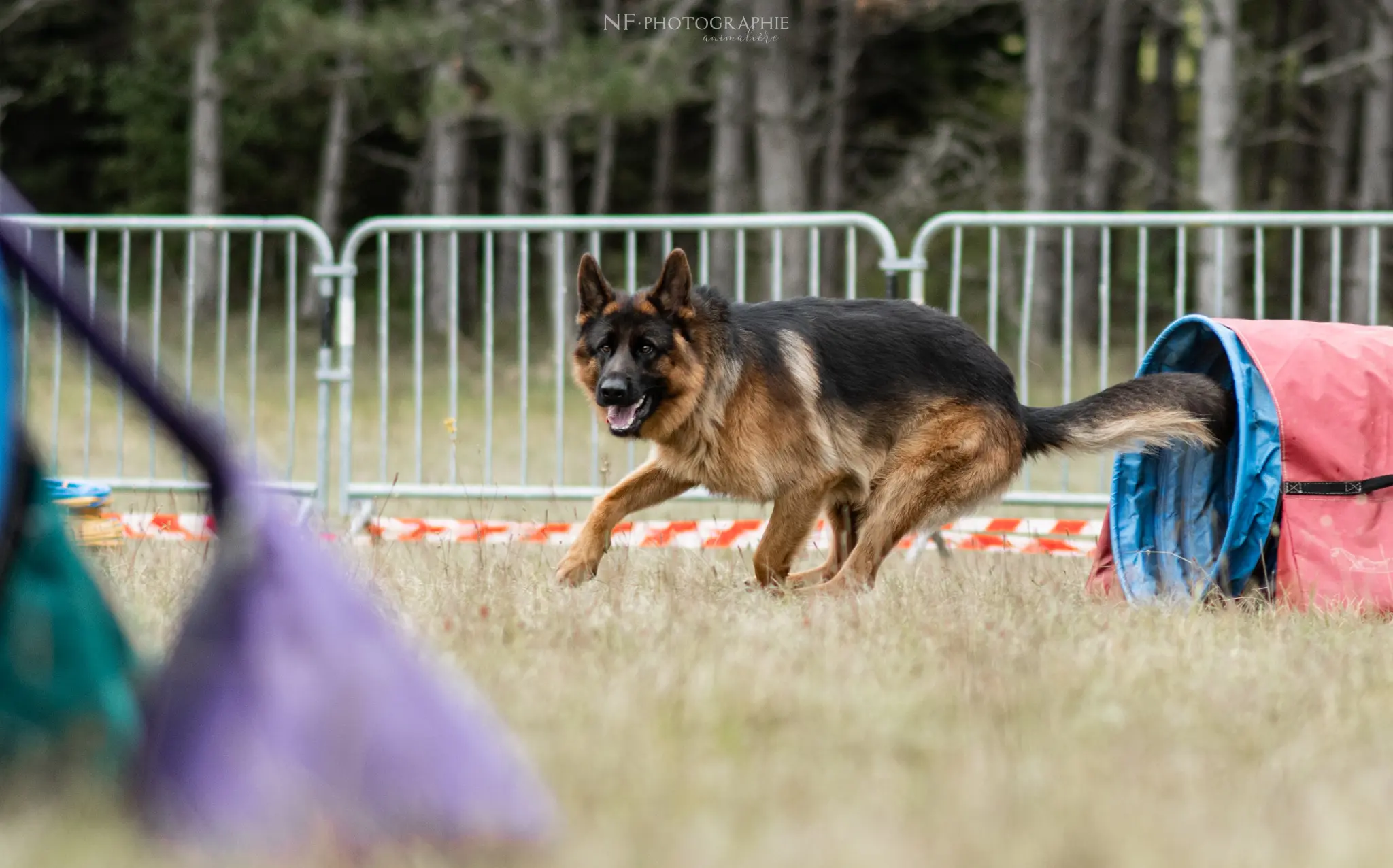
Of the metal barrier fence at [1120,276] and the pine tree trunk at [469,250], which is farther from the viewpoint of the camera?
the pine tree trunk at [469,250]

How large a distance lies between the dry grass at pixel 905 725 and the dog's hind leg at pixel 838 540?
0.85m

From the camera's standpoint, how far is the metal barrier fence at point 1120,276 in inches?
310

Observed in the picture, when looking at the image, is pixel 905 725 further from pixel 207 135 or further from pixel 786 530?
pixel 207 135

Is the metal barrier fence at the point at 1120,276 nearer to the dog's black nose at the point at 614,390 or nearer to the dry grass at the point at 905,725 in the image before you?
the dog's black nose at the point at 614,390

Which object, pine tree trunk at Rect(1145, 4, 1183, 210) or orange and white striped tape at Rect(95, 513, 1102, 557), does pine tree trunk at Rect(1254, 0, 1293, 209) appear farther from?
orange and white striped tape at Rect(95, 513, 1102, 557)

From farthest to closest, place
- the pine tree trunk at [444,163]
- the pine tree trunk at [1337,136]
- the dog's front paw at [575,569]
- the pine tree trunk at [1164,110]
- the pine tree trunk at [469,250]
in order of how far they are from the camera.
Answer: the pine tree trunk at [469,250] < the pine tree trunk at [1164,110] < the pine tree trunk at [1337,136] < the pine tree trunk at [444,163] < the dog's front paw at [575,569]

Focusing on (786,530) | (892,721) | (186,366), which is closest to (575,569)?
(786,530)

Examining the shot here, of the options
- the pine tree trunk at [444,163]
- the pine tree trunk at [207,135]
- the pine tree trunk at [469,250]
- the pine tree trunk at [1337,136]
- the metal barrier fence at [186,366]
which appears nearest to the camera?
the metal barrier fence at [186,366]

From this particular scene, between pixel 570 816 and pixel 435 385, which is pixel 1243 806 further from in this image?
pixel 435 385

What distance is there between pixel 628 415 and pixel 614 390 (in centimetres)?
13

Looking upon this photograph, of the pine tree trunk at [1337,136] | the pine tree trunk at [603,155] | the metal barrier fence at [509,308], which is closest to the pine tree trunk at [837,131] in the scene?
the metal barrier fence at [509,308]

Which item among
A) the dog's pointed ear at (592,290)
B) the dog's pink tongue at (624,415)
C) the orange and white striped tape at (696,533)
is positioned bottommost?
the orange and white striped tape at (696,533)

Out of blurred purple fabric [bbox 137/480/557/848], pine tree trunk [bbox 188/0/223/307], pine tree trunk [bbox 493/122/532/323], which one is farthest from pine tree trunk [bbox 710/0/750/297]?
blurred purple fabric [bbox 137/480/557/848]

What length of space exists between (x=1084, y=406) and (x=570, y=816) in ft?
12.0
